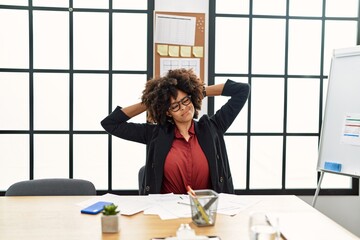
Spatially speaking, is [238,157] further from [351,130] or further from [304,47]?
[304,47]

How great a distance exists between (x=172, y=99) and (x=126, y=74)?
105 centimetres

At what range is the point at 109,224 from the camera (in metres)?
1.40

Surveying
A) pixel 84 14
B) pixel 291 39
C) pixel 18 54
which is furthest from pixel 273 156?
pixel 18 54

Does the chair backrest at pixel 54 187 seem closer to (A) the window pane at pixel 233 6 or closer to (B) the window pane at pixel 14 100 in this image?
(B) the window pane at pixel 14 100

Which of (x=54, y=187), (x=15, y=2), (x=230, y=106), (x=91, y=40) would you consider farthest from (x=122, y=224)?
(x=15, y=2)

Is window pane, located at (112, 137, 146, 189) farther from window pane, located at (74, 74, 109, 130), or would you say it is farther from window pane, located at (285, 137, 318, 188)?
window pane, located at (285, 137, 318, 188)

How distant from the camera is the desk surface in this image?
1384 mm

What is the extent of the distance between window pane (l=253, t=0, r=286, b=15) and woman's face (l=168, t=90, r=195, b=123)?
A: 4.64ft

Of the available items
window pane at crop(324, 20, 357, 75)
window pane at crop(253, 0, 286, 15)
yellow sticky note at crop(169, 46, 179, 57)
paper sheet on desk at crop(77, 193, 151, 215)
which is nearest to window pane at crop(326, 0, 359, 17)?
window pane at crop(324, 20, 357, 75)

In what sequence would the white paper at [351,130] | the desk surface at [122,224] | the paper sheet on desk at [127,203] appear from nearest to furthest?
the desk surface at [122,224] < the paper sheet on desk at [127,203] < the white paper at [351,130]

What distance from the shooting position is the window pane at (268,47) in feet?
10.5

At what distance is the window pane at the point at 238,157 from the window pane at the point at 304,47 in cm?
77

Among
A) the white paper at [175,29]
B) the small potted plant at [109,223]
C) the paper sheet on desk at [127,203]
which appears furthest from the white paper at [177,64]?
the small potted plant at [109,223]

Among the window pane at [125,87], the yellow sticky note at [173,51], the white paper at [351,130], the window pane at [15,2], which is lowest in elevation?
the white paper at [351,130]
